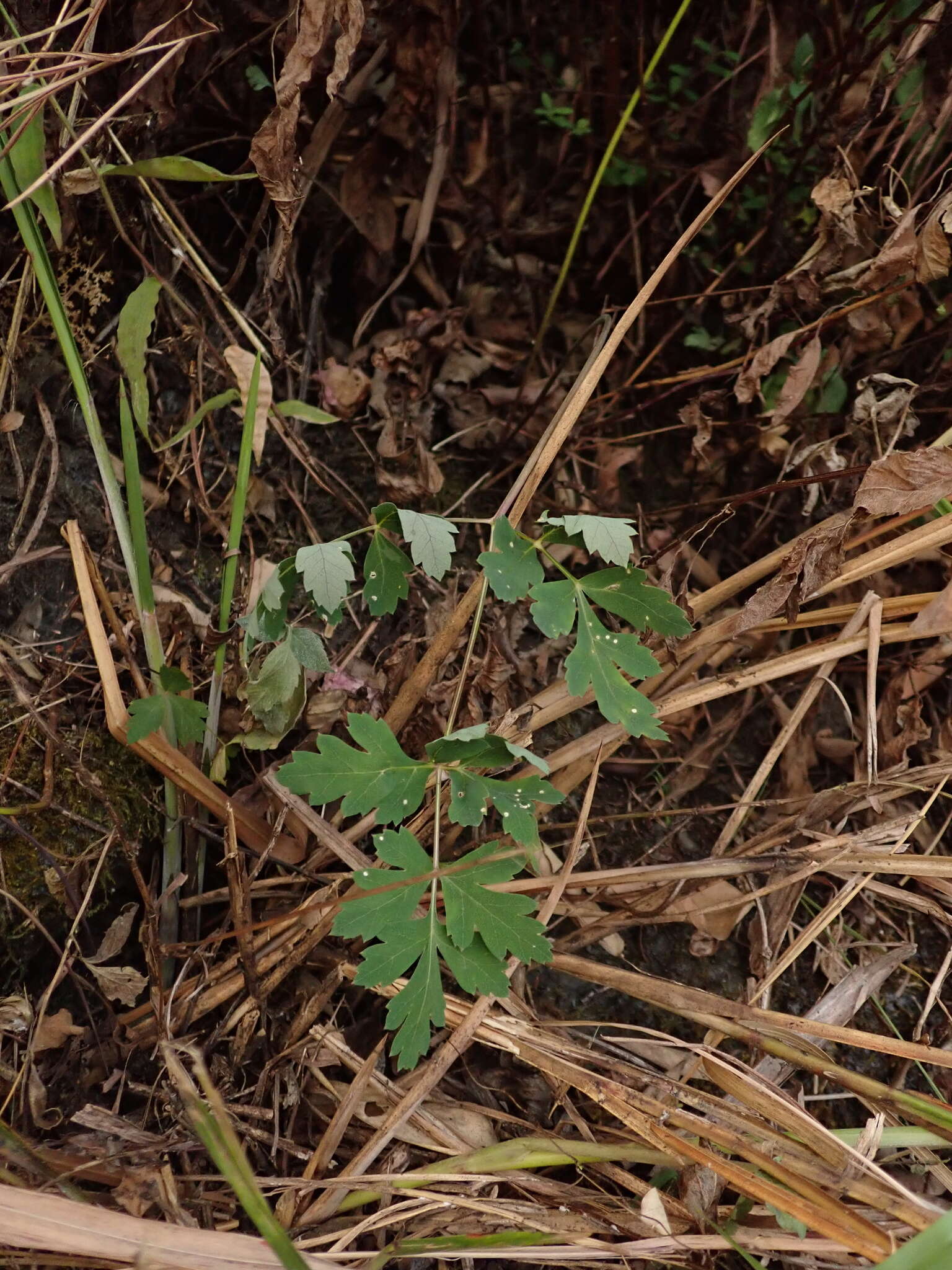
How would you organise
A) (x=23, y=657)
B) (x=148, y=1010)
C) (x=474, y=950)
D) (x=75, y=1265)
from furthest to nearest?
1. (x=23, y=657)
2. (x=148, y=1010)
3. (x=474, y=950)
4. (x=75, y=1265)

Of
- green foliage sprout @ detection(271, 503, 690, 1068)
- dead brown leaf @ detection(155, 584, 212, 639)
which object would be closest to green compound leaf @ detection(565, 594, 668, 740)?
green foliage sprout @ detection(271, 503, 690, 1068)

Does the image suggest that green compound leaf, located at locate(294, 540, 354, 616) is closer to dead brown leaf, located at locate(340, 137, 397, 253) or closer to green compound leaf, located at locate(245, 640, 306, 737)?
green compound leaf, located at locate(245, 640, 306, 737)

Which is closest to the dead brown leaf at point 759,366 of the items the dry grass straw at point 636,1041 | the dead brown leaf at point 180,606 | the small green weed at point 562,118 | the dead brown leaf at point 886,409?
the dead brown leaf at point 886,409

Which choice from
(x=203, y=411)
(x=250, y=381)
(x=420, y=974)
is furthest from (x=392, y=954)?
(x=250, y=381)

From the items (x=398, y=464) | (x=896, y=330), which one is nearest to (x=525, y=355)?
(x=398, y=464)

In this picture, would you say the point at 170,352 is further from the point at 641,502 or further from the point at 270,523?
the point at 641,502

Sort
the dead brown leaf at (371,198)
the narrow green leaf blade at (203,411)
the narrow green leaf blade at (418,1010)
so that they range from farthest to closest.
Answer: the dead brown leaf at (371,198)
the narrow green leaf blade at (203,411)
the narrow green leaf blade at (418,1010)

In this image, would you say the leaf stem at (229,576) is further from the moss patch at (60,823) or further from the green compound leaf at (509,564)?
the green compound leaf at (509,564)
